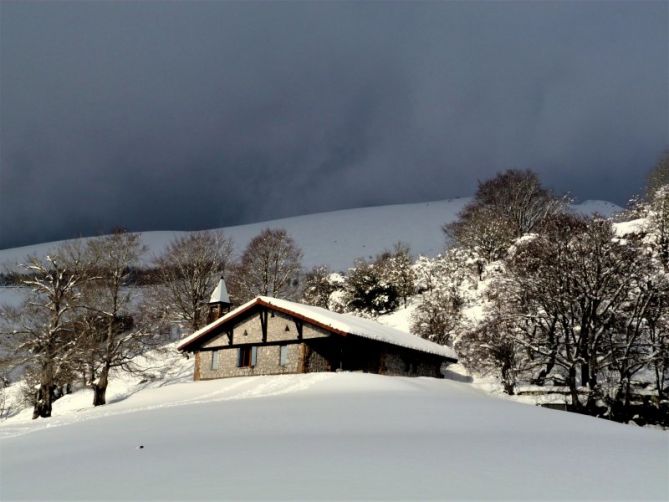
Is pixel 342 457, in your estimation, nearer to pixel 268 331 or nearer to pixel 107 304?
pixel 268 331

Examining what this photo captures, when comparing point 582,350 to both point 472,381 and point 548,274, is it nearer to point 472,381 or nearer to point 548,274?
point 548,274

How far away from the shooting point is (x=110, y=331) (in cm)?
3466

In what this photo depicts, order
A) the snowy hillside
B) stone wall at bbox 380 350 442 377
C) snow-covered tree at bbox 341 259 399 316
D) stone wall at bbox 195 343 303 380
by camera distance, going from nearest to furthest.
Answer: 1. stone wall at bbox 195 343 303 380
2. stone wall at bbox 380 350 442 377
3. snow-covered tree at bbox 341 259 399 316
4. the snowy hillside

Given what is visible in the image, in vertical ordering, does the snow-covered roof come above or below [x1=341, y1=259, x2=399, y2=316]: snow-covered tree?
below

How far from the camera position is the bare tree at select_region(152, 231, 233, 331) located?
155 ft

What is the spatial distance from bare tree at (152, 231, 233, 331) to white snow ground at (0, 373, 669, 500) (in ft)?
102

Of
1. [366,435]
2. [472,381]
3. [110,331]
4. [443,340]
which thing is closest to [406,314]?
[443,340]

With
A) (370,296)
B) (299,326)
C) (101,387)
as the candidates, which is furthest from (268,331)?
(370,296)

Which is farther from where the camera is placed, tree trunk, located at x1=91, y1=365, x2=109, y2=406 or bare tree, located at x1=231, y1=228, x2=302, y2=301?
bare tree, located at x1=231, y1=228, x2=302, y2=301

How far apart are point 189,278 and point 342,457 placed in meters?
41.4

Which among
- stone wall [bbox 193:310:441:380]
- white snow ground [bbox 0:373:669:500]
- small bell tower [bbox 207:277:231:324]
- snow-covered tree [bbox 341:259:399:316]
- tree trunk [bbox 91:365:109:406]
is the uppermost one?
snow-covered tree [bbox 341:259:399:316]

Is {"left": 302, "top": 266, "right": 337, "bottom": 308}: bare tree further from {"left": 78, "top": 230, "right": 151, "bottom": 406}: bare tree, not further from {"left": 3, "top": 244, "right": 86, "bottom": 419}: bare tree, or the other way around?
{"left": 3, "top": 244, "right": 86, "bottom": 419}: bare tree

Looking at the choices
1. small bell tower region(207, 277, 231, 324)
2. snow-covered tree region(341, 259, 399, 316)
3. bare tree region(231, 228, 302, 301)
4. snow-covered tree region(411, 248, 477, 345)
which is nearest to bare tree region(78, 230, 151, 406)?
small bell tower region(207, 277, 231, 324)

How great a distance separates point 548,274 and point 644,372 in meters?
10.5
